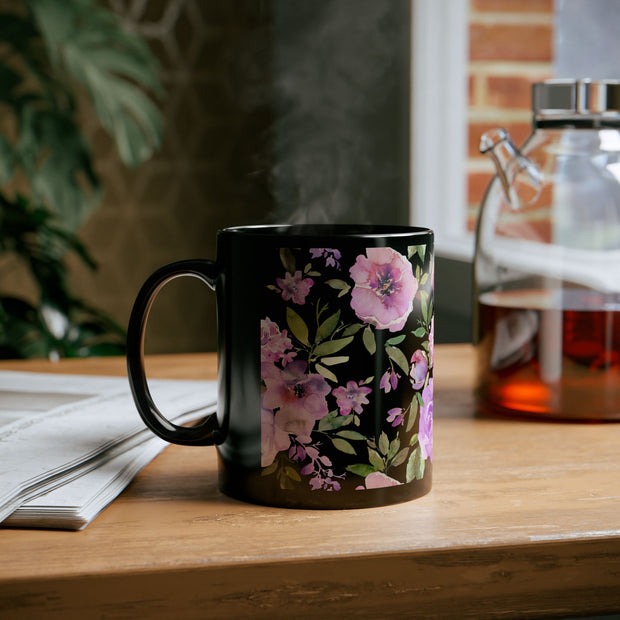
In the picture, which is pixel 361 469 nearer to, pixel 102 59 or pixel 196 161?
pixel 102 59

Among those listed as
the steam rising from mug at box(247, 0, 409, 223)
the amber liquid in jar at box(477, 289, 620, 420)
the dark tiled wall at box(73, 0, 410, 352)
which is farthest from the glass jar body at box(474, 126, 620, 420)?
the dark tiled wall at box(73, 0, 410, 352)

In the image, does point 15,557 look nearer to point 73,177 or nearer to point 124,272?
point 73,177

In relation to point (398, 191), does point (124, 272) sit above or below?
below

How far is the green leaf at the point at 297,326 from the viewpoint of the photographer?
0.46 meters

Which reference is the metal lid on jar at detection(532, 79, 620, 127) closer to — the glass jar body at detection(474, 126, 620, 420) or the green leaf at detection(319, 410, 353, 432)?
the glass jar body at detection(474, 126, 620, 420)

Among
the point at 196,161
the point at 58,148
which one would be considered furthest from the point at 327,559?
the point at 196,161

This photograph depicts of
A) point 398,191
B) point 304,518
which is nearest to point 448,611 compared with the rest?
point 304,518

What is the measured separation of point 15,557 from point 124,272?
2731 millimetres

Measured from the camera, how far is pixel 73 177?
5.57ft

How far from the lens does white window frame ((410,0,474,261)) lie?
1.79 meters

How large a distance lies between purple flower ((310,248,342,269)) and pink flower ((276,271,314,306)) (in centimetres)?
1

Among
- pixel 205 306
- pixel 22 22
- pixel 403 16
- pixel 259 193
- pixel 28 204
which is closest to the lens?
pixel 28 204

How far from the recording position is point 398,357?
1.55 ft

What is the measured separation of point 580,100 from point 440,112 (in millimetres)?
1183
